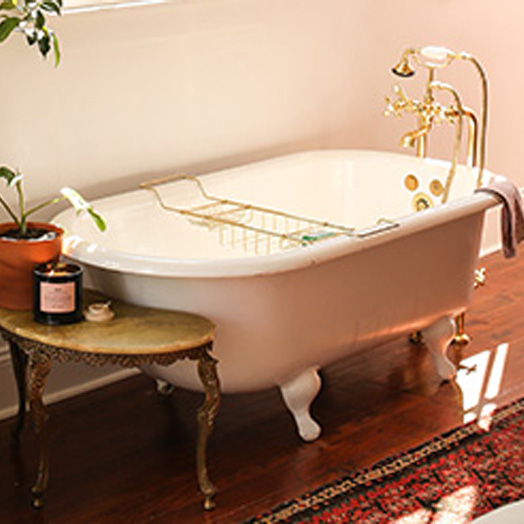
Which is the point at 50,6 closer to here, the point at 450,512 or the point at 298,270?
the point at 298,270

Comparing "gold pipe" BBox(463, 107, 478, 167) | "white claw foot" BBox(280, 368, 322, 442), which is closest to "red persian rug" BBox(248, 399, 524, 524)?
"white claw foot" BBox(280, 368, 322, 442)

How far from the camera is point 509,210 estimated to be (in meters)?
3.56

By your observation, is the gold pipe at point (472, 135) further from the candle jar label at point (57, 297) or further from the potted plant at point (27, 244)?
the candle jar label at point (57, 297)

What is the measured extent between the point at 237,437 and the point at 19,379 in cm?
64

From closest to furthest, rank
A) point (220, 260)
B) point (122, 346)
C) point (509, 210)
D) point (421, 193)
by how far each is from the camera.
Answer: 1. point (122, 346)
2. point (220, 260)
3. point (509, 210)
4. point (421, 193)

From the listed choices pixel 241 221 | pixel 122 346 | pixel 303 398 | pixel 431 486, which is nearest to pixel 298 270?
pixel 303 398

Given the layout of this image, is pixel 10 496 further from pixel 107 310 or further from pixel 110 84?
pixel 110 84

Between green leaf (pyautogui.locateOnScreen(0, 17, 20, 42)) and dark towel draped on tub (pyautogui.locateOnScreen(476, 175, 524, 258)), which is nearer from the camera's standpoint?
green leaf (pyautogui.locateOnScreen(0, 17, 20, 42))

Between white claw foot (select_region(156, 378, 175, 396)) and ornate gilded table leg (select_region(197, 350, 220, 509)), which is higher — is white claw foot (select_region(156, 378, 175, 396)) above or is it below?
below

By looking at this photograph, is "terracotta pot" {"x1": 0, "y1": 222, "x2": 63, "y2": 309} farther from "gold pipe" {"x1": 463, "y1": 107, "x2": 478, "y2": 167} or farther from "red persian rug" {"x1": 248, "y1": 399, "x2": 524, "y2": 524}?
"gold pipe" {"x1": 463, "y1": 107, "x2": 478, "y2": 167}

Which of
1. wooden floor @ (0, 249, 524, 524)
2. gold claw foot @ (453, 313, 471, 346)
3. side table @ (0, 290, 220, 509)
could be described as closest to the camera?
side table @ (0, 290, 220, 509)

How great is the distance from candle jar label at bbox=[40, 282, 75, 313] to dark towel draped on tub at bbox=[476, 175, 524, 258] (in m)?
1.34

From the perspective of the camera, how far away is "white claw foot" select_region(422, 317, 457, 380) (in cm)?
369

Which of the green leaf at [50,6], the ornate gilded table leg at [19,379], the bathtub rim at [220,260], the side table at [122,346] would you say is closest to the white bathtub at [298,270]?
the bathtub rim at [220,260]
